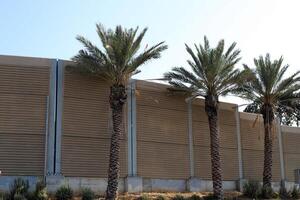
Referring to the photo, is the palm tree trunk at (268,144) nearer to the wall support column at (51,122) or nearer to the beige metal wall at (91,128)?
the beige metal wall at (91,128)

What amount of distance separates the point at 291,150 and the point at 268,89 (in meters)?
9.21

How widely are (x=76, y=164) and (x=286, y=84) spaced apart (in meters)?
16.5

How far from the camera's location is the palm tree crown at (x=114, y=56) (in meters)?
30.3

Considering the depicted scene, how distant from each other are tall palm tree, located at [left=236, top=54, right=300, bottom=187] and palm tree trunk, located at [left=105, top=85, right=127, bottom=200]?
404 inches

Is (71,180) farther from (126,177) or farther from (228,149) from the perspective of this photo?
(228,149)

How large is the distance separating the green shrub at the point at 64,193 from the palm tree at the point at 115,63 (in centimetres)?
244

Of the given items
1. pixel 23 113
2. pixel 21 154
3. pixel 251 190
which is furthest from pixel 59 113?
pixel 251 190

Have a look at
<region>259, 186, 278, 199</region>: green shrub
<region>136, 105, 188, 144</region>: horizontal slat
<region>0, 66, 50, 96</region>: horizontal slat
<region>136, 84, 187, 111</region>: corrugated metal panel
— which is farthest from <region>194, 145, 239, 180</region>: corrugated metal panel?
<region>0, 66, 50, 96</region>: horizontal slat

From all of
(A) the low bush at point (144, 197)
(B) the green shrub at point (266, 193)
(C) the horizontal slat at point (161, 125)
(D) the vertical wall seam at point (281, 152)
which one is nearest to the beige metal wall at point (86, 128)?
(C) the horizontal slat at point (161, 125)

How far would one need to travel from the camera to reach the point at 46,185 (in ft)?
96.8

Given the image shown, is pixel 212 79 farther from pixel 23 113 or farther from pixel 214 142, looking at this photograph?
pixel 23 113

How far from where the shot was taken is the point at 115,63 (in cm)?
3055

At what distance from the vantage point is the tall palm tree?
124 ft

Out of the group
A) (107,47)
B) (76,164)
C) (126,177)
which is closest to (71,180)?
(76,164)
